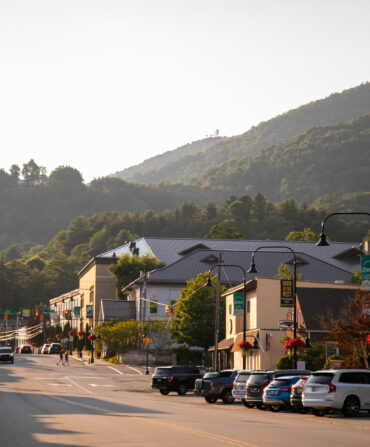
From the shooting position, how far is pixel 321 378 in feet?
102

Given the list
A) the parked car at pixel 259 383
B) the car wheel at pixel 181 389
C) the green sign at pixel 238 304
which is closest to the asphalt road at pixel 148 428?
the parked car at pixel 259 383

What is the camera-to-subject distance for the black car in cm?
5047

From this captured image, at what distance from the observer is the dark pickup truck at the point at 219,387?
43.5 metres

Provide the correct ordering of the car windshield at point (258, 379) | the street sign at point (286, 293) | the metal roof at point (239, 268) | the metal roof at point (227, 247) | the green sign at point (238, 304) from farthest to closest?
1. the metal roof at point (227, 247)
2. the metal roof at point (239, 268)
3. the green sign at point (238, 304)
4. the street sign at point (286, 293)
5. the car windshield at point (258, 379)

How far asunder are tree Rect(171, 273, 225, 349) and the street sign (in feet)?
99.3

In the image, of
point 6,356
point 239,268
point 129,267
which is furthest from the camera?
point 129,267

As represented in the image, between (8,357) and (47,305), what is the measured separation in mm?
102029

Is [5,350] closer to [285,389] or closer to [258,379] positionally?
[258,379]

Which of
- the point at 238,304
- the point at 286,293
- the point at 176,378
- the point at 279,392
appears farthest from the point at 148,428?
the point at 238,304

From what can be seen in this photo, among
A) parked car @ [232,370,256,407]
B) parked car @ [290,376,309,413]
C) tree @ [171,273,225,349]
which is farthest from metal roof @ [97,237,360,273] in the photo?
parked car @ [290,376,309,413]

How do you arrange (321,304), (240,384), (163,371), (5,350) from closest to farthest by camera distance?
(240,384), (163,371), (321,304), (5,350)

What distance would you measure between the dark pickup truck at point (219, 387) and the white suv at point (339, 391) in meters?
12.6

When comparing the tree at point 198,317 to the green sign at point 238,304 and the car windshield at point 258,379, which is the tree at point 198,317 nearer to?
the green sign at point 238,304

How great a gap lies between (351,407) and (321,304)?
86.8 feet
